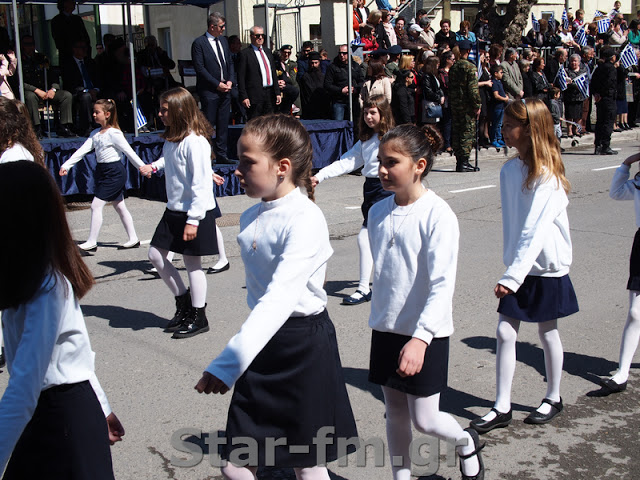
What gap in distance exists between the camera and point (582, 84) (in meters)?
17.7

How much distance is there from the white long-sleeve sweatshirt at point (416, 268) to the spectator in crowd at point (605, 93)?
1260cm

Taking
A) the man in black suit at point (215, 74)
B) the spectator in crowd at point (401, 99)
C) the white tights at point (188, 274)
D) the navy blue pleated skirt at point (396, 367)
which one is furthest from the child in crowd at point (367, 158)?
the spectator in crowd at point (401, 99)

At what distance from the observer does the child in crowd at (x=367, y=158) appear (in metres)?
5.83

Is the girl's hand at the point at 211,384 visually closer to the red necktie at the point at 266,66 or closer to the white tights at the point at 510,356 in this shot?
the white tights at the point at 510,356

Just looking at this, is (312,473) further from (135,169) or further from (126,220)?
(135,169)

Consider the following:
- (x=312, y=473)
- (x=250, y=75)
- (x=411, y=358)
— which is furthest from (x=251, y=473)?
(x=250, y=75)

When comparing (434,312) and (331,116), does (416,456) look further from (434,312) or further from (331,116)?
(331,116)

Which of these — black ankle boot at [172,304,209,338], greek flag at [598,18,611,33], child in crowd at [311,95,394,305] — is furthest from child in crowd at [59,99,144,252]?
greek flag at [598,18,611,33]

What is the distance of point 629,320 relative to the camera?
14.3 ft

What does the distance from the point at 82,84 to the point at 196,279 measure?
9168 millimetres

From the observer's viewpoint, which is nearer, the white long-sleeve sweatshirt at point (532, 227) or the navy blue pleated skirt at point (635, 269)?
the white long-sleeve sweatshirt at point (532, 227)

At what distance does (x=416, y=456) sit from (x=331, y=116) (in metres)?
11.8

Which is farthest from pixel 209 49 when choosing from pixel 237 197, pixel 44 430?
pixel 44 430

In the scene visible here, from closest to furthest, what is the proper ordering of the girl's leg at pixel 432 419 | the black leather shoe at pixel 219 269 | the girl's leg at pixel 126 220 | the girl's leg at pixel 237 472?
the girl's leg at pixel 237 472 < the girl's leg at pixel 432 419 < the black leather shoe at pixel 219 269 < the girl's leg at pixel 126 220
